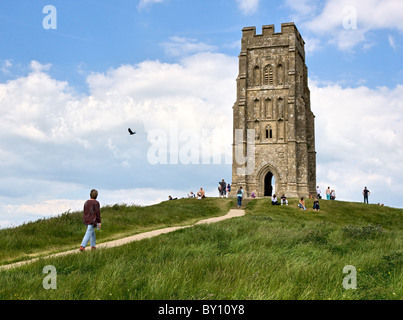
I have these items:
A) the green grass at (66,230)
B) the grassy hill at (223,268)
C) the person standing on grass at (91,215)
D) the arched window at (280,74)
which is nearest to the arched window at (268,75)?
the arched window at (280,74)

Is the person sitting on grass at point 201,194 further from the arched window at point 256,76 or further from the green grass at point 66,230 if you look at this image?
the arched window at point 256,76

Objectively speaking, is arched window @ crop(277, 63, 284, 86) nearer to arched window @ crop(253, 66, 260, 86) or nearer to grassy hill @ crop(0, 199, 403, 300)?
arched window @ crop(253, 66, 260, 86)

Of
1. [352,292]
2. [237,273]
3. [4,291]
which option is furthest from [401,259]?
[4,291]

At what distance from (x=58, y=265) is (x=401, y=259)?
26.8ft

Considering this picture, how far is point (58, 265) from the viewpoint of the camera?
9234mm

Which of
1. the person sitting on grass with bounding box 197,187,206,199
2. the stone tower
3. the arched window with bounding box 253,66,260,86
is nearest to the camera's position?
the person sitting on grass with bounding box 197,187,206,199

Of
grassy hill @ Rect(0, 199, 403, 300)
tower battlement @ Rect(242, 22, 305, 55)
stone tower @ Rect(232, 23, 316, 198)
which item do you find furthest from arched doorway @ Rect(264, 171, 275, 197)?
grassy hill @ Rect(0, 199, 403, 300)

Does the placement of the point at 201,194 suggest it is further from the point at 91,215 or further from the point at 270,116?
the point at 91,215

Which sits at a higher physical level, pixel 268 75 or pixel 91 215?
pixel 268 75

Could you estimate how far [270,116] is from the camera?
151 feet

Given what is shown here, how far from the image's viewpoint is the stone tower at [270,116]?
146 ft

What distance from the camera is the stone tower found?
146 ft

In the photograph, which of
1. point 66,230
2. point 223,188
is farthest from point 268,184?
point 66,230
